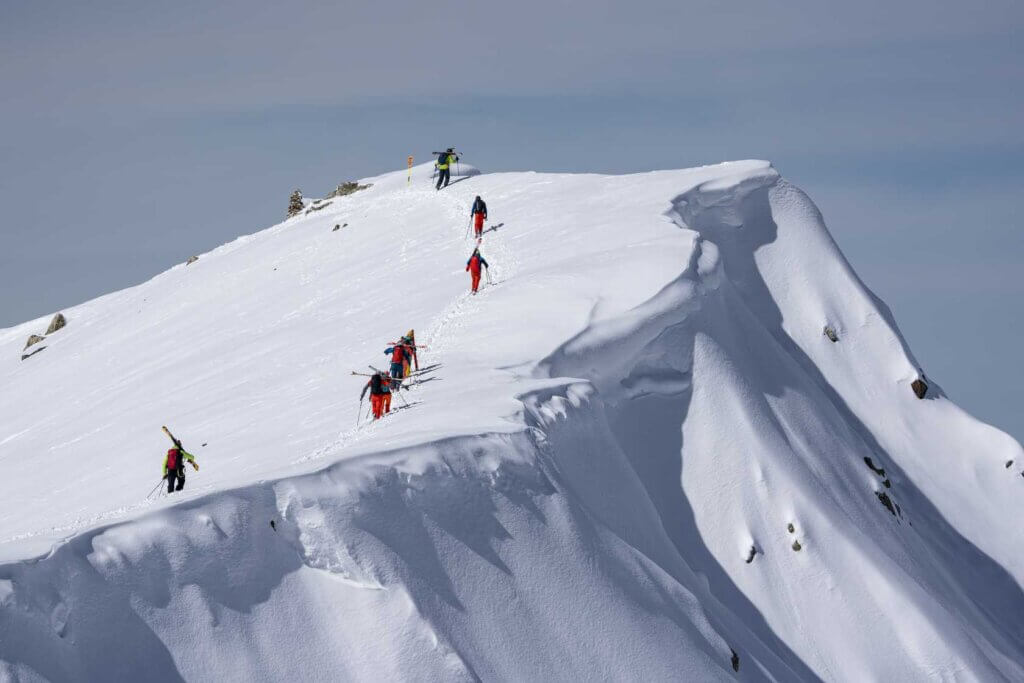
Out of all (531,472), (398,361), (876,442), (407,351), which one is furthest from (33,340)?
(531,472)

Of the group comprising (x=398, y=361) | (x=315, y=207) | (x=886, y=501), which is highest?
(x=315, y=207)

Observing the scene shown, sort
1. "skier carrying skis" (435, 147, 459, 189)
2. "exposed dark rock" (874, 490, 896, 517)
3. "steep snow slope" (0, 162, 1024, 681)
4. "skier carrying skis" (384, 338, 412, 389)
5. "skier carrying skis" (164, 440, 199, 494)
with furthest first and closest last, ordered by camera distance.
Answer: "skier carrying skis" (435, 147, 459, 189), "exposed dark rock" (874, 490, 896, 517), "skier carrying skis" (384, 338, 412, 389), "skier carrying skis" (164, 440, 199, 494), "steep snow slope" (0, 162, 1024, 681)

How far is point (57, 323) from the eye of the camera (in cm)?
5950

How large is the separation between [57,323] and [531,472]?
43.6m

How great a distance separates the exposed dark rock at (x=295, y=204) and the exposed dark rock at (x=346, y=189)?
6.37 ft

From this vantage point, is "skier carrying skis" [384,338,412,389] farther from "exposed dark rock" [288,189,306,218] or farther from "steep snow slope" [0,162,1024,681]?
"exposed dark rock" [288,189,306,218]

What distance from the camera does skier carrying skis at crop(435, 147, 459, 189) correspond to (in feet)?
181

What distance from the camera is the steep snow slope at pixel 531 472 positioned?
17.5 metres

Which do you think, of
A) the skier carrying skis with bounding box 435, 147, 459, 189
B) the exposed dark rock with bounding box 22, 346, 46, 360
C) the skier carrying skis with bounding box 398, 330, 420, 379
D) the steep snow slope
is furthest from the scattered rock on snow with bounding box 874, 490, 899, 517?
the exposed dark rock with bounding box 22, 346, 46, 360

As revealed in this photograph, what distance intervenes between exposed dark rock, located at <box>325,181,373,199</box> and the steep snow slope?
11594 mm

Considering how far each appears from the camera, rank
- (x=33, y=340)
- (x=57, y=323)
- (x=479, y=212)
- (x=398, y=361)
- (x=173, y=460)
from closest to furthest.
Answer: (x=173, y=460) → (x=398, y=361) → (x=479, y=212) → (x=33, y=340) → (x=57, y=323)

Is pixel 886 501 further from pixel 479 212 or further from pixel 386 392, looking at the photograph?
pixel 479 212

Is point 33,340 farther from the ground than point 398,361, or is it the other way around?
point 33,340

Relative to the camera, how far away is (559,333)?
29875 millimetres
